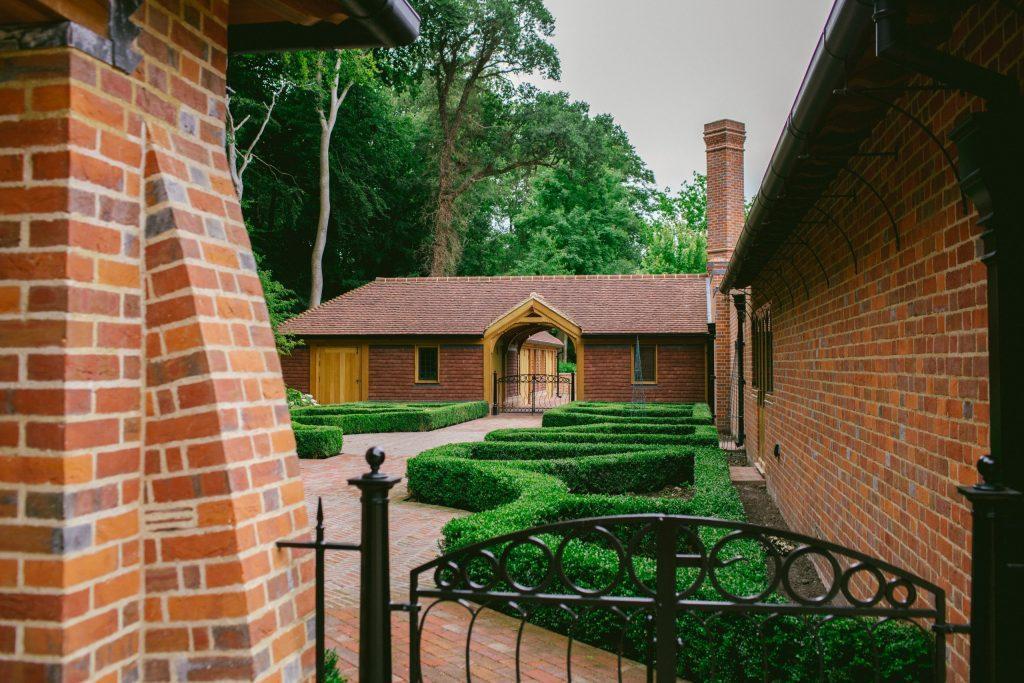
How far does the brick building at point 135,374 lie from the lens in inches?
79.9

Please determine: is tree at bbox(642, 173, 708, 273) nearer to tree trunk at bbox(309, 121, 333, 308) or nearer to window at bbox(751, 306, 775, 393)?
tree trunk at bbox(309, 121, 333, 308)

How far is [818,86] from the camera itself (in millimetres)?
3186

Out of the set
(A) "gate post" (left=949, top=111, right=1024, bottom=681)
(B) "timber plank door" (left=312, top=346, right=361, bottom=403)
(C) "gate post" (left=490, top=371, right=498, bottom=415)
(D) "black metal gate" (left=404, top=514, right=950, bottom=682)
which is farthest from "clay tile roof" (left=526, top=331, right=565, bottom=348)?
(A) "gate post" (left=949, top=111, right=1024, bottom=681)

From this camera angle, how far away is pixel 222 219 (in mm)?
2611

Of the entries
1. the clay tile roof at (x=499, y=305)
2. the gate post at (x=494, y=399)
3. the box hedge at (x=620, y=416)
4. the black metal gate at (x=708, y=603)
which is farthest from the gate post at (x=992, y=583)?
the gate post at (x=494, y=399)

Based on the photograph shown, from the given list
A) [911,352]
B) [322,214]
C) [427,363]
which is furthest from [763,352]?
[322,214]

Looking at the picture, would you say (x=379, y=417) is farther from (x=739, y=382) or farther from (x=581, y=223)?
(x=581, y=223)

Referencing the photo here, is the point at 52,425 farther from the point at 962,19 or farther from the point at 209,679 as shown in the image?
the point at 962,19

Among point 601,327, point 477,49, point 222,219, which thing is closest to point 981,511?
point 222,219

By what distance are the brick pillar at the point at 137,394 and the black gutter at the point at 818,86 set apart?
235 cm

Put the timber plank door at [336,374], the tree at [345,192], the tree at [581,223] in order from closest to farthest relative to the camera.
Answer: the timber plank door at [336,374]
the tree at [345,192]
the tree at [581,223]

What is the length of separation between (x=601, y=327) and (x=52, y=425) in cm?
2462

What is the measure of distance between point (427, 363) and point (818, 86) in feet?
81.8

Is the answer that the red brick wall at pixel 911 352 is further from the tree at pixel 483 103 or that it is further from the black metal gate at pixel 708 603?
the tree at pixel 483 103
